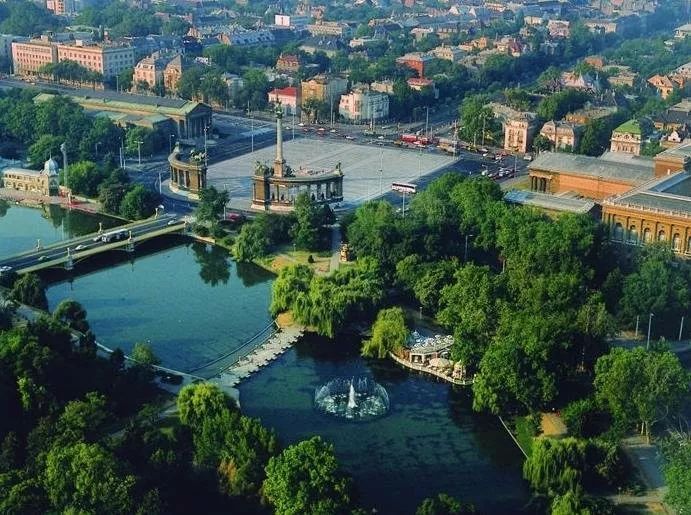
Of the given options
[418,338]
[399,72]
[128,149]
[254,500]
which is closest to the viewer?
[254,500]

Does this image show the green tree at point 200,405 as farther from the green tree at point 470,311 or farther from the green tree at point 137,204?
the green tree at point 137,204

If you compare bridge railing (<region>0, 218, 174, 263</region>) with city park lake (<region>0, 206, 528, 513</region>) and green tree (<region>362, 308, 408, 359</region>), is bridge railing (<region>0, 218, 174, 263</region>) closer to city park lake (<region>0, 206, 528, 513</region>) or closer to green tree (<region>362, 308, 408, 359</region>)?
city park lake (<region>0, 206, 528, 513</region>)

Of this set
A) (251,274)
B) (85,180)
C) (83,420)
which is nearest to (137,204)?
(85,180)

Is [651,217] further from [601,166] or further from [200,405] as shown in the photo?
[200,405]

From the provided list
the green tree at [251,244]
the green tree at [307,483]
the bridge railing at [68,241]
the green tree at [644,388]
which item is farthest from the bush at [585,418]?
the bridge railing at [68,241]

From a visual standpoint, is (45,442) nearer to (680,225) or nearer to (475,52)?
(680,225)

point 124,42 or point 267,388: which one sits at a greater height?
point 124,42

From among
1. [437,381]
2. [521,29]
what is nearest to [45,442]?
[437,381]
